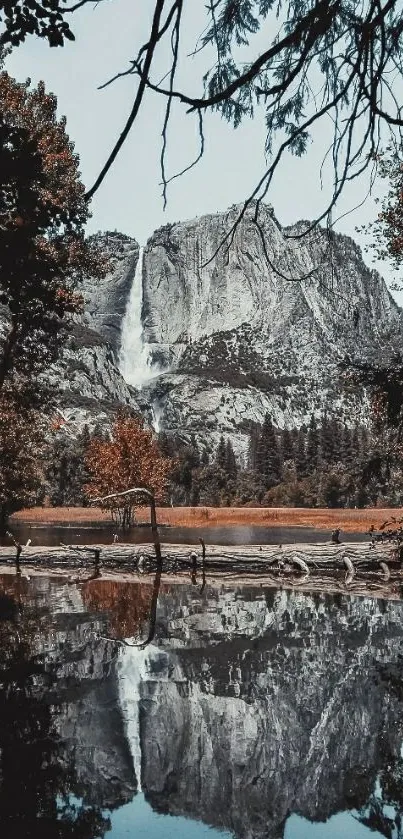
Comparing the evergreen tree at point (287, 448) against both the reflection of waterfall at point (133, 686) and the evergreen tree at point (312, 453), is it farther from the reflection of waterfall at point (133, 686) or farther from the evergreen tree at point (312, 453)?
the reflection of waterfall at point (133, 686)

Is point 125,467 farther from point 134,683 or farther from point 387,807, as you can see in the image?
point 387,807

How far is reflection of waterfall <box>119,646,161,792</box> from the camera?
653 cm

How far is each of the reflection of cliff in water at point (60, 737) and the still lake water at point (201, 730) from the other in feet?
0.06

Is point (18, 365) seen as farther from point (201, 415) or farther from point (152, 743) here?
point (201, 415)

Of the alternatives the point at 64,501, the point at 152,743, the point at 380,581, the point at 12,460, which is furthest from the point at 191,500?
the point at 152,743

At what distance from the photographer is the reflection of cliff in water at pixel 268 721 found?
548 cm

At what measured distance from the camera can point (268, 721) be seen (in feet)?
23.6

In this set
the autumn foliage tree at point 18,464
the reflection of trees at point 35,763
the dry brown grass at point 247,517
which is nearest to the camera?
the reflection of trees at point 35,763

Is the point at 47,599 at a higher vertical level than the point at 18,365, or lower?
lower

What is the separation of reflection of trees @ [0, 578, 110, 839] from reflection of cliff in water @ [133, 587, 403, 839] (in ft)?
2.23

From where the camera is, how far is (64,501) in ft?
332

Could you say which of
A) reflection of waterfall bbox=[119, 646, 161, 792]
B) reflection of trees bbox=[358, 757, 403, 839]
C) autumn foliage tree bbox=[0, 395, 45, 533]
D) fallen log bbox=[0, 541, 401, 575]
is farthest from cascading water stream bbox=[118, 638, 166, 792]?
autumn foliage tree bbox=[0, 395, 45, 533]

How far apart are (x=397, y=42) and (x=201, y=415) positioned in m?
190

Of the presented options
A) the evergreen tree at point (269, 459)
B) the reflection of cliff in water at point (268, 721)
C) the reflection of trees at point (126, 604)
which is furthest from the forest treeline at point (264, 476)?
the reflection of cliff in water at point (268, 721)
